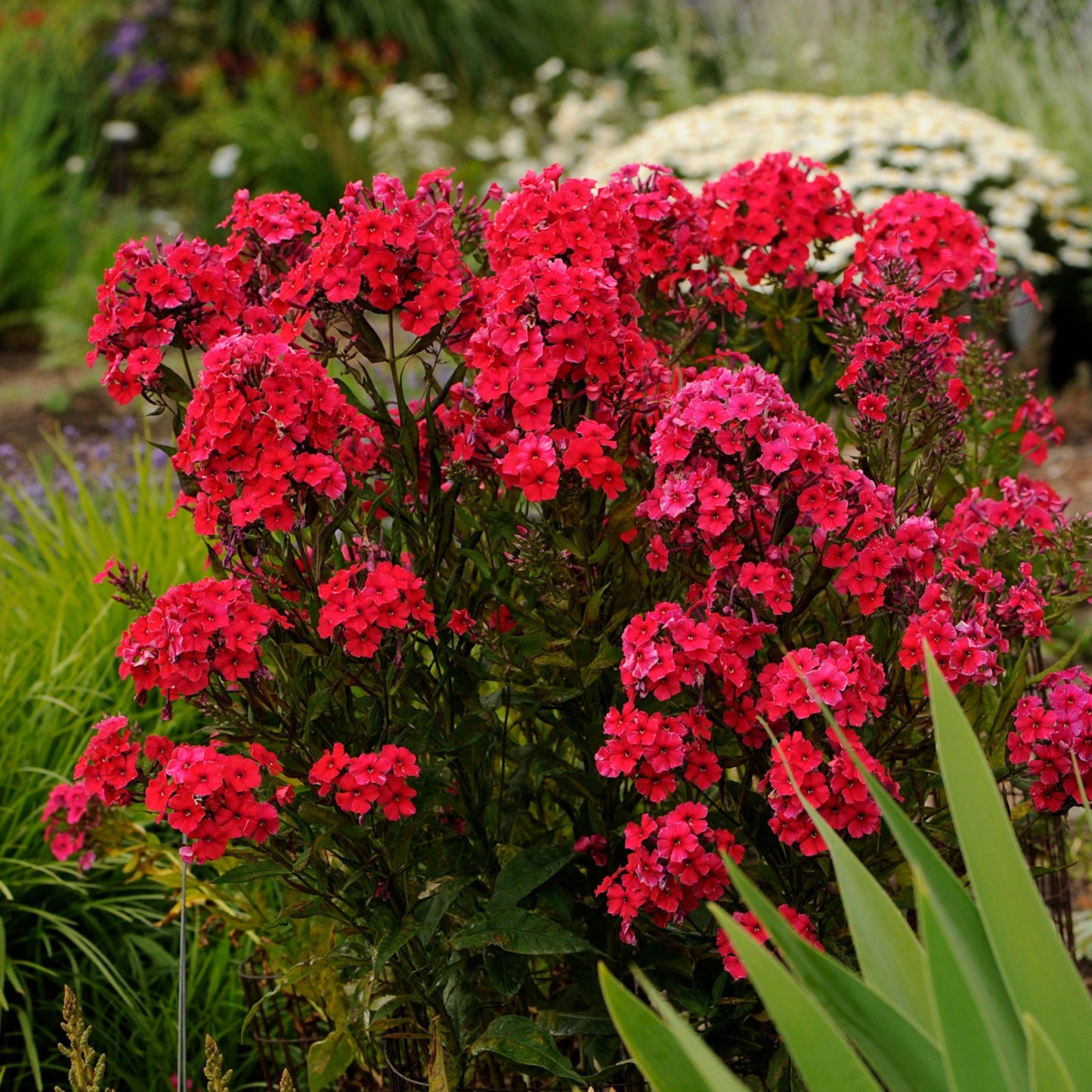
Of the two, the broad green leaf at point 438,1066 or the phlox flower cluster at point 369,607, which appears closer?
the phlox flower cluster at point 369,607

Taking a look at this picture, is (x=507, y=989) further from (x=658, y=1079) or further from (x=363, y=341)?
(x=363, y=341)

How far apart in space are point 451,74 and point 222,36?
1.85m

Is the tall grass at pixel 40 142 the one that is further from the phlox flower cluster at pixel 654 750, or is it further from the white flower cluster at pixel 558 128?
the phlox flower cluster at pixel 654 750

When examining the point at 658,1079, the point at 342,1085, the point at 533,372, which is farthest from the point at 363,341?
the point at 342,1085

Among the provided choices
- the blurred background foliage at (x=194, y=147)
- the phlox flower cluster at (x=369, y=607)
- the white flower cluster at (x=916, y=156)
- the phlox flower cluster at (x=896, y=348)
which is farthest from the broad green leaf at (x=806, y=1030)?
the white flower cluster at (x=916, y=156)

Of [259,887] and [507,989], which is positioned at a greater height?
[507,989]

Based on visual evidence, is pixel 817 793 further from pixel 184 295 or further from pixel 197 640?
pixel 184 295

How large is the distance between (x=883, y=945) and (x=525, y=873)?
53 cm

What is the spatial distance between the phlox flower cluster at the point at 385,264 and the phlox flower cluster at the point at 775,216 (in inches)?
21.8

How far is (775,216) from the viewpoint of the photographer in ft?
6.91

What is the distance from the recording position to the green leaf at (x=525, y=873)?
168 centimetres

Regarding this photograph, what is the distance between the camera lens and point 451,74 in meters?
11.2

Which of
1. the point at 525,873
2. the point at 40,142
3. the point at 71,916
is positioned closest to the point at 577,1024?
the point at 525,873

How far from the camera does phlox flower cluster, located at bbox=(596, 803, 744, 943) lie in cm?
156
